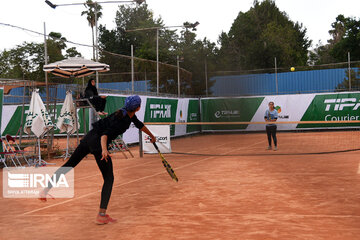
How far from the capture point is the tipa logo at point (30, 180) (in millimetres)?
9594

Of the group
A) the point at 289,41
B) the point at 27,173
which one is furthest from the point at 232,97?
the point at 289,41

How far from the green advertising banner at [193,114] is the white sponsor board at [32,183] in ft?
49.2

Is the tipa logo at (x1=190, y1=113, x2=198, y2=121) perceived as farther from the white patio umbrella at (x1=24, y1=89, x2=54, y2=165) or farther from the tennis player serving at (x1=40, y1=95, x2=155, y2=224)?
the tennis player serving at (x1=40, y1=95, x2=155, y2=224)

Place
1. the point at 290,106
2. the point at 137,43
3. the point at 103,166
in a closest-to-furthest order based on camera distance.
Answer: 1. the point at 103,166
2. the point at 290,106
3. the point at 137,43

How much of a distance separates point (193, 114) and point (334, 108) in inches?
347

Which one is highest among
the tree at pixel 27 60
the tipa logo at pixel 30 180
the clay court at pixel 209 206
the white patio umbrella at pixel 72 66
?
the tree at pixel 27 60

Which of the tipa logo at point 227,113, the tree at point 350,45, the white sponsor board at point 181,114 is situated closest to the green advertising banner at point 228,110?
the tipa logo at point 227,113

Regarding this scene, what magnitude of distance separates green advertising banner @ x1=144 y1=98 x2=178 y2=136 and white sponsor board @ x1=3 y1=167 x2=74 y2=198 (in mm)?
8867

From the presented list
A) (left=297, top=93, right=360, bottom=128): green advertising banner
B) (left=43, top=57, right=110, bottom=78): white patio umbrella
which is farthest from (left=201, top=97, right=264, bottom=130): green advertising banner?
(left=43, top=57, right=110, bottom=78): white patio umbrella

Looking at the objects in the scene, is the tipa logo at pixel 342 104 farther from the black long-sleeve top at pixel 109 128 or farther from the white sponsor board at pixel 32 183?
the black long-sleeve top at pixel 109 128

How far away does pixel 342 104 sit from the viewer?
2562 centimetres

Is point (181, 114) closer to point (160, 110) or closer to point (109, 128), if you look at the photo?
point (160, 110)

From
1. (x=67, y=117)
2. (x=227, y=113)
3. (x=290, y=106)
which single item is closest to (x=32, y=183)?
(x=67, y=117)

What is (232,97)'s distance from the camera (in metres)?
28.6
